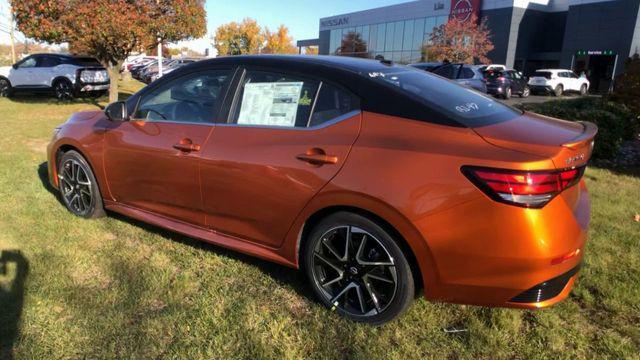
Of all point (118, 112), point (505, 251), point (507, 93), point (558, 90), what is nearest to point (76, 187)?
point (118, 112)

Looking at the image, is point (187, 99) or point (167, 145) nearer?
point (167, 145)

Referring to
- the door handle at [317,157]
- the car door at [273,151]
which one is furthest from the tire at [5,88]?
the door handle at [317,157]

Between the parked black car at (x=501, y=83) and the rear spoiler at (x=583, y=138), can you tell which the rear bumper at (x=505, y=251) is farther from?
the parked black car at (x=501, y=83)

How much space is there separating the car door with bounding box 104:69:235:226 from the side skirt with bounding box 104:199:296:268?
0.05 meters

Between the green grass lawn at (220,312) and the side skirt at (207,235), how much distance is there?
24 centimetres

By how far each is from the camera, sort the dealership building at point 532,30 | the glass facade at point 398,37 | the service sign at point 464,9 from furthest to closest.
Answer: the glass facade at point 398,37 < the service sign at point 464,9 < the dealership building at point 532,30

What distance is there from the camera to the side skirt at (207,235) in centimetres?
324

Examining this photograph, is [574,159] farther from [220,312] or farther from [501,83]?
[501,83]

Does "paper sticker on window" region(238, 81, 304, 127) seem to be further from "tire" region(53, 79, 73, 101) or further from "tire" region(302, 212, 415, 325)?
"tire" region(53, 79, 73, 101)

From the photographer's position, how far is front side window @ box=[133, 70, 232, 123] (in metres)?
3.50

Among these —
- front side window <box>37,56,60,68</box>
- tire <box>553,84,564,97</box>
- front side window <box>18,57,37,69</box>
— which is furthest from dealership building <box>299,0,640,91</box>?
front side window <box>18,57,37,69</box>

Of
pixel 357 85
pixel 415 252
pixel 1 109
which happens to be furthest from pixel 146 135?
pixel 1 109

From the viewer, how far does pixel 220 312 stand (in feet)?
9.93

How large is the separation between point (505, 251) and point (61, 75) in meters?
17.1
